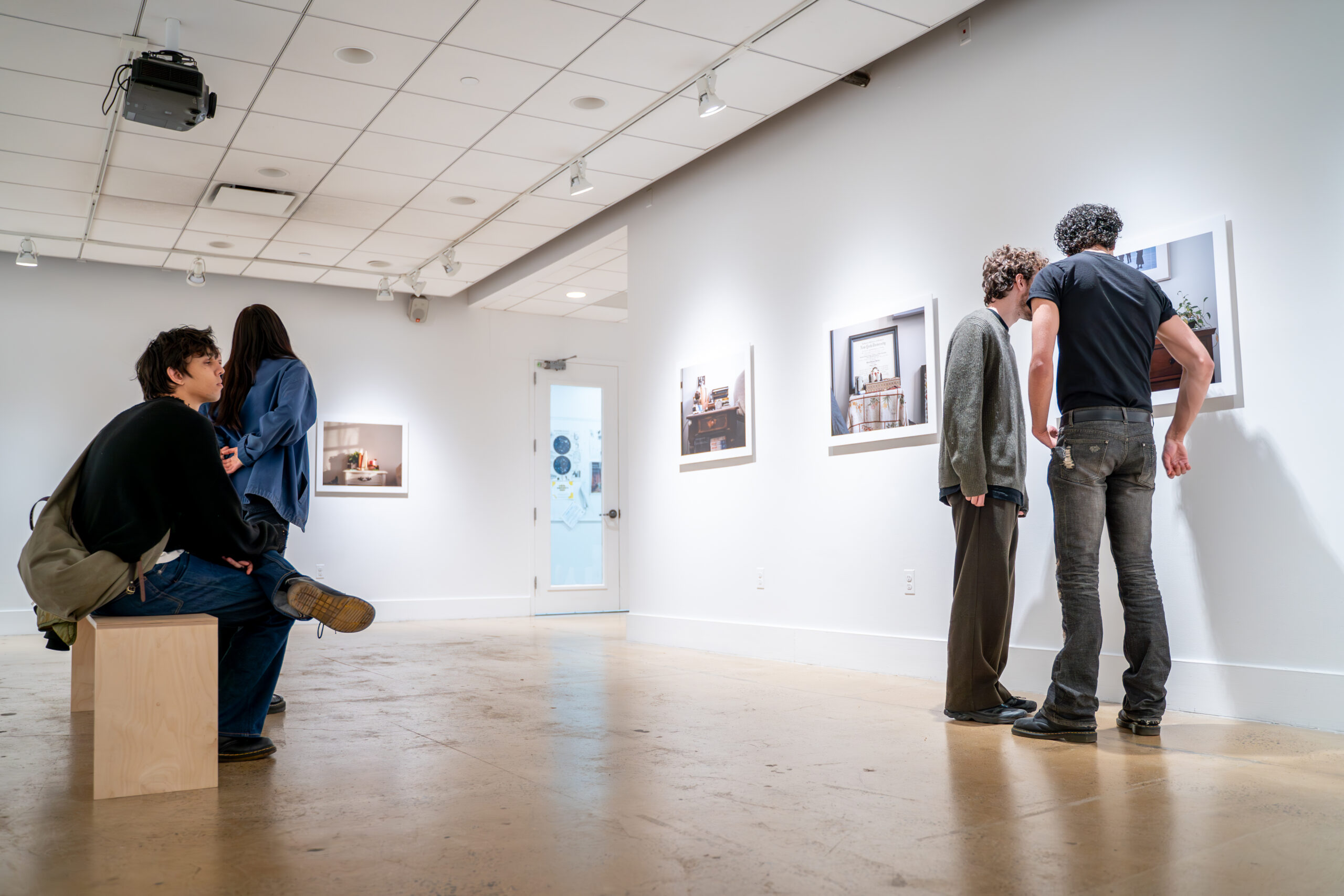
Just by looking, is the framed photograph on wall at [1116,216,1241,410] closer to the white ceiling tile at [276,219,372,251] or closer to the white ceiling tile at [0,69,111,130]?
the white ceiling tile at [0,69,111,130]

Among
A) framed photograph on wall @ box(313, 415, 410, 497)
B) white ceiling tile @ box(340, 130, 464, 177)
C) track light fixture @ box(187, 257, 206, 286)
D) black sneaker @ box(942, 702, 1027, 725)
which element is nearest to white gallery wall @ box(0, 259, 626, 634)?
framed photograph on wall @ box(313, 415, 410, 497)

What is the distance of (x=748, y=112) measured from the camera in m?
5.46

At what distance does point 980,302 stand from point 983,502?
1.39 metres

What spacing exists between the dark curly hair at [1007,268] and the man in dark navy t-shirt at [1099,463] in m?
0.29

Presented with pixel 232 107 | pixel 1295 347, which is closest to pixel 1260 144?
pixel 1295 347

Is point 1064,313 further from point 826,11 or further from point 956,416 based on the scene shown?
point 826,11

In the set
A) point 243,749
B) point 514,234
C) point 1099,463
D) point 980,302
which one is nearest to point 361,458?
point 514,234

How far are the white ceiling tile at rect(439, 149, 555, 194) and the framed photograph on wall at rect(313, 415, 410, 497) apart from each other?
3393mm

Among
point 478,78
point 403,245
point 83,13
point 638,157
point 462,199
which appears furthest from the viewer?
point 403,245

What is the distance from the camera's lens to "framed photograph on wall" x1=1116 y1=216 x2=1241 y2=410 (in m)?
3.42

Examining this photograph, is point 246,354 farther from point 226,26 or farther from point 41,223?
point 41,223

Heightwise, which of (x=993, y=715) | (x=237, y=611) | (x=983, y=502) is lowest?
(x=993, y=715)

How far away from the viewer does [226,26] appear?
174 inches

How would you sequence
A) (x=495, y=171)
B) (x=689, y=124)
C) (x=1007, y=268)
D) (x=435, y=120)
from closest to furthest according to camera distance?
(x=1007, y=268) → (x=435, y=120) → (x=689, y=124) → (x=495, y=171)
